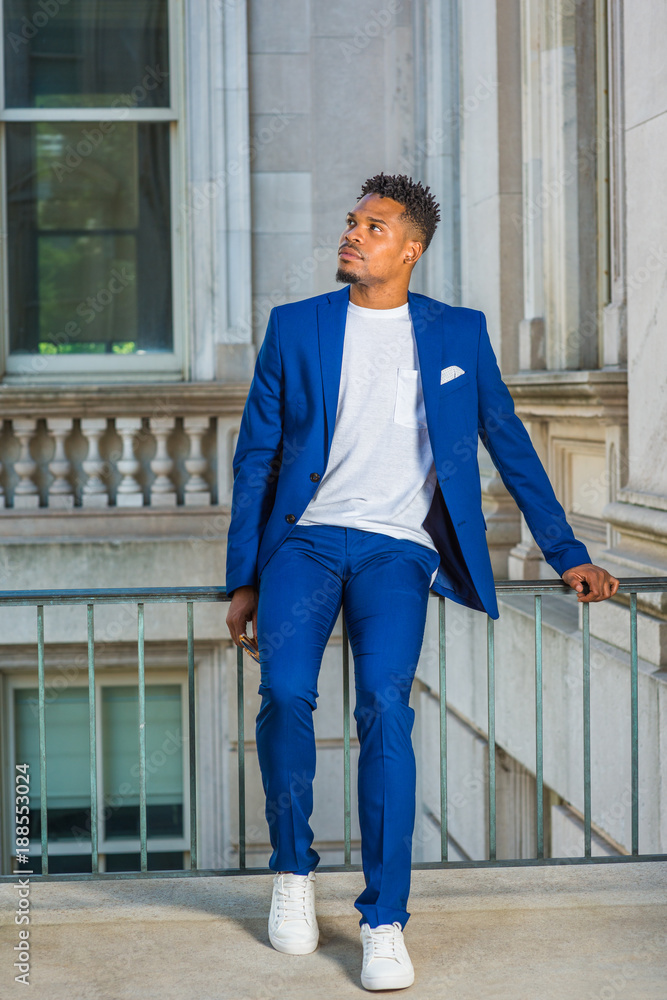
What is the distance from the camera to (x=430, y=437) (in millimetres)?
3262

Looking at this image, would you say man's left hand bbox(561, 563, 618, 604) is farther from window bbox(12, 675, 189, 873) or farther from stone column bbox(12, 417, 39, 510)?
window bbox(12, 675, 189, 873)

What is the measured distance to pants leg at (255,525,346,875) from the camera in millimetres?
3039

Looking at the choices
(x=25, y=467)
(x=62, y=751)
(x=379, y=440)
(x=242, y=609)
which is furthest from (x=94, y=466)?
(x=379, y=440)

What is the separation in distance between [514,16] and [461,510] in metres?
4.13

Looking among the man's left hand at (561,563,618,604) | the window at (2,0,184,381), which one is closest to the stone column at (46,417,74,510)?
A: the window at (2,0,184,381)

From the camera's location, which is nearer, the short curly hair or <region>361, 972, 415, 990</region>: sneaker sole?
<region>361, 972, 415, 990</region>: sneaker sole

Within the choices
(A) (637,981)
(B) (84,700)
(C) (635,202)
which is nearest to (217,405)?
(B) (84,700)

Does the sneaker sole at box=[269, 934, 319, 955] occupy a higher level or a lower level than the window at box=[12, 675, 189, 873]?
higher

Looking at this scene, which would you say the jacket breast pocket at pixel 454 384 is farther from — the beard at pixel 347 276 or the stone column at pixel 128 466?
the stone column at pixel 128 466

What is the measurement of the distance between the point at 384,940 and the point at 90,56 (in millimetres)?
6691

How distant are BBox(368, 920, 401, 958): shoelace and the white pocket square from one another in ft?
4.74

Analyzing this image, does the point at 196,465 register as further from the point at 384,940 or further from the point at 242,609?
the point at 384,940

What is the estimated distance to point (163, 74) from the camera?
7.93 m

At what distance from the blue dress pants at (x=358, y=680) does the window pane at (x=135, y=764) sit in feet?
16.2
